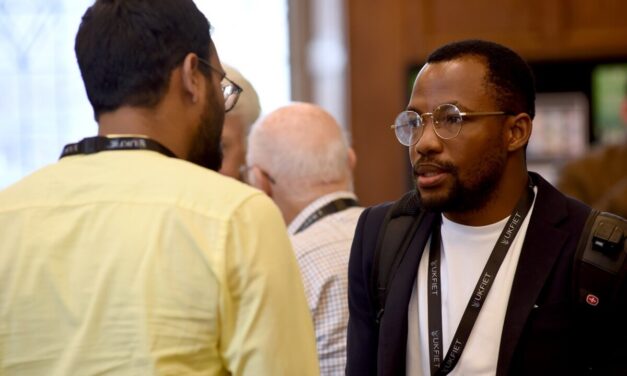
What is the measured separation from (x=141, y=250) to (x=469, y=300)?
71 centimetres

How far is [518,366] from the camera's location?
1895 millimetres

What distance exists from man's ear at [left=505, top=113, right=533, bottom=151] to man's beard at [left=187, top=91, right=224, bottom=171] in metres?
0.65

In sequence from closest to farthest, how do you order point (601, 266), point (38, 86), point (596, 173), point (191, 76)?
1. point (191, 76)
2. point (601, 266)
3. point (38, 86)
4. point (596, 173)

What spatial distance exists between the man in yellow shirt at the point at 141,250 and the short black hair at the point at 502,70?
67 cm

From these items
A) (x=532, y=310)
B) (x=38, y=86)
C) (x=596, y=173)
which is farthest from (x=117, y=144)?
(x=596, y=173)

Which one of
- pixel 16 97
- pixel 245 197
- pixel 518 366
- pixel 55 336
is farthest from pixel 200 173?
pixel 16 97

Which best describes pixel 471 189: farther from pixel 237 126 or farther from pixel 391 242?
pixel 237 126

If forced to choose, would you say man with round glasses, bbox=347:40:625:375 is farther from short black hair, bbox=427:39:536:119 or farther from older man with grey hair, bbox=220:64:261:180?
older man with grey hair, bbox=220:64:261:180

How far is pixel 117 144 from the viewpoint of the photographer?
159 centimetres

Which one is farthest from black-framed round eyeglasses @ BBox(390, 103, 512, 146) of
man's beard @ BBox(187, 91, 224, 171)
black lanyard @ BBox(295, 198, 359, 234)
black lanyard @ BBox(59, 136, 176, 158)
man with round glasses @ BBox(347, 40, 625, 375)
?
black lanyard @ BBox(295, 198, 359, 234)

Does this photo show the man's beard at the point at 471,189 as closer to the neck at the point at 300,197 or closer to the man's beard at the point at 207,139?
the man's beard at the point at 207,139

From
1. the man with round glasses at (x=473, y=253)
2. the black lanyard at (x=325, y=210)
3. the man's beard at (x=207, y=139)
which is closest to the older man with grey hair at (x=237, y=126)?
the black lanyard at (x=325, y=210)

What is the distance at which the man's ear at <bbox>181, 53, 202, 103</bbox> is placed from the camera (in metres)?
1.62

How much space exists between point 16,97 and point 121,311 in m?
3.48
